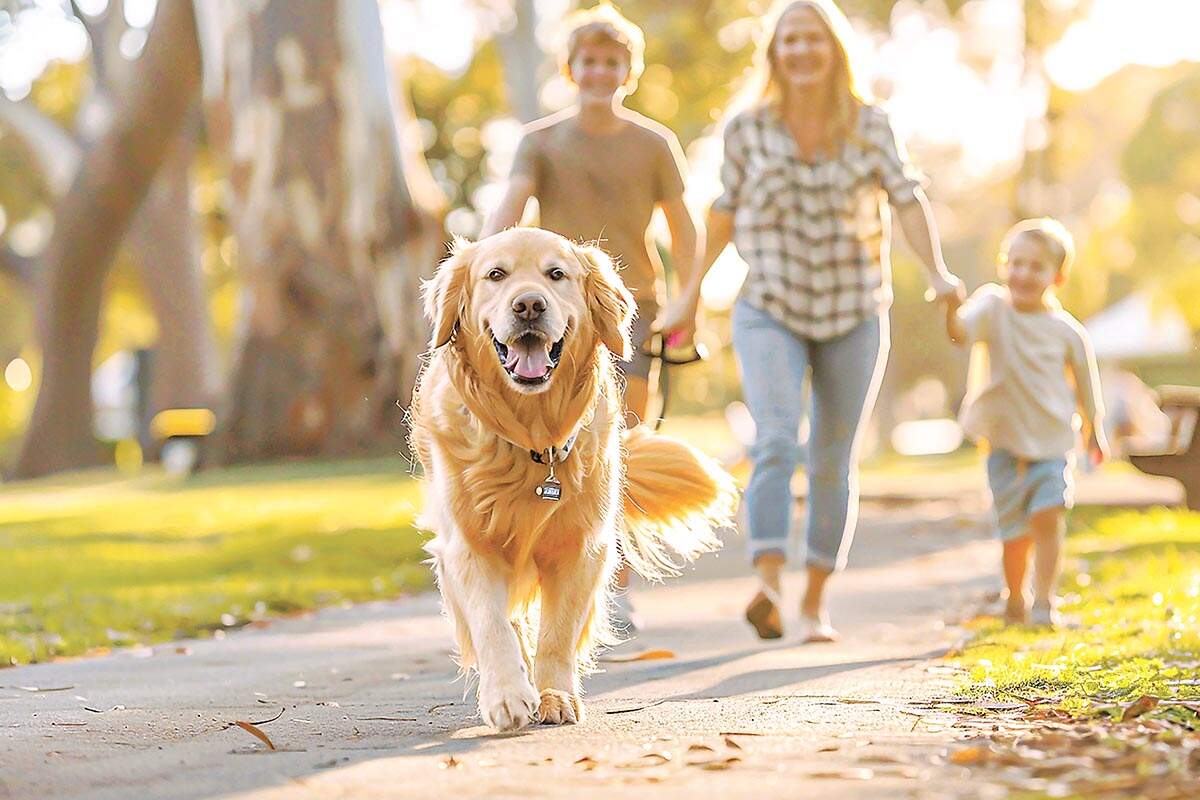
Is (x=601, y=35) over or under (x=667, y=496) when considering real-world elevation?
over

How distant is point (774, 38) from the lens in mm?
6906

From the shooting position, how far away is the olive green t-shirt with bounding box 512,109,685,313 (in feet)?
22.8

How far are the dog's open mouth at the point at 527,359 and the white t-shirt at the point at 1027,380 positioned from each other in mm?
2935

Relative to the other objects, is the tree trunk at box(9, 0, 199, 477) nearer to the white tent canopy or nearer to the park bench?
the park bench

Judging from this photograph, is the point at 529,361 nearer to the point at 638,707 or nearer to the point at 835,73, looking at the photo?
the point at 638,707

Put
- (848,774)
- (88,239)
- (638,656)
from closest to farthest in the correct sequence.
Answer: (848,774), (638,656), (88,239)

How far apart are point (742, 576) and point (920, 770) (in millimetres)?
7131

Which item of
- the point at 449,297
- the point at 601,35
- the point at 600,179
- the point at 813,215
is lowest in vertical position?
the point at 449,297

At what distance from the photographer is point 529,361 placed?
479 centimetres

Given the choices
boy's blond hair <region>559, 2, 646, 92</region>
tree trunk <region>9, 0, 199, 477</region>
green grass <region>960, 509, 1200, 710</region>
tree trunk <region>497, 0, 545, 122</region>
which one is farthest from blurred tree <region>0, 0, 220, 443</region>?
boy's blond hair <region>559, 2, 646, 92</region>

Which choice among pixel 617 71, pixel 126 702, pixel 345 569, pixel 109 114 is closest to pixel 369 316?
pixel 345 569

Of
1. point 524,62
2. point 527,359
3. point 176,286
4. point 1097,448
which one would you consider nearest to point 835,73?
point 1097,448

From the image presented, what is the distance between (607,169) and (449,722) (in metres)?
2.85

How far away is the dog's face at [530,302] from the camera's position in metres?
4.75
